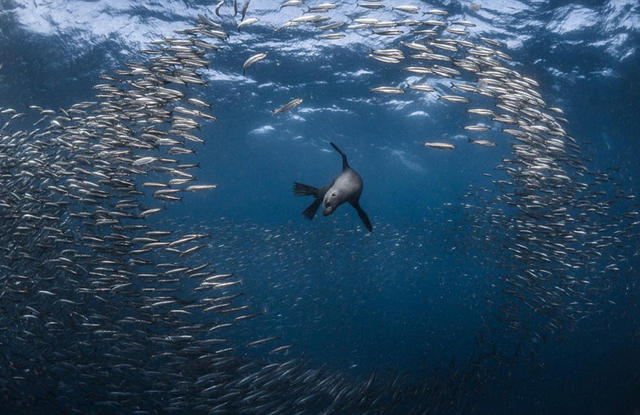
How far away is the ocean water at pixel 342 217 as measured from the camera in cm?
845

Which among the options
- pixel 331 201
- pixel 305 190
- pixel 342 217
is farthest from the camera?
pixel 342 217

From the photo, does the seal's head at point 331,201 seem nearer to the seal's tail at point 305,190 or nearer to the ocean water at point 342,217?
the seal's tail at point 305,190

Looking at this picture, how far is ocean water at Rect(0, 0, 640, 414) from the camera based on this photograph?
8.45m

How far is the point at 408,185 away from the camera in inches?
1745

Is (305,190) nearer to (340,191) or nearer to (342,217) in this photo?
(340,191)

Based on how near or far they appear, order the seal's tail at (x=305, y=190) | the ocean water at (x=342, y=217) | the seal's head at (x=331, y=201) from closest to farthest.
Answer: the seal's head at (x=331, y=201) → the seal's tail at (x=305, y=190) → the ocean water at (x=342, y=217)

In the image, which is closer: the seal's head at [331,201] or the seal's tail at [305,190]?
the seal's head at [331,201]

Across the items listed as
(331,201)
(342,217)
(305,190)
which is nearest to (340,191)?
(331,201)

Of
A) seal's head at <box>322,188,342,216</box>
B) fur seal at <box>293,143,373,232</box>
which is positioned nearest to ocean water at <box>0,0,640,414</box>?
fur seal at <box>293,143,373,232</box>

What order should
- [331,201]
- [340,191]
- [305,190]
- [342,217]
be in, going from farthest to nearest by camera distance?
[342,217], [305,190], [340,191], [331,201]

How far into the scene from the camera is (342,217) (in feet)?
95.3

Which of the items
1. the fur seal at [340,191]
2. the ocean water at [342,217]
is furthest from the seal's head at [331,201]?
the ocean water at [342,217]

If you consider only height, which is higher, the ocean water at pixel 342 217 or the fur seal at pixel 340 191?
the fur seal at pixel 340 191

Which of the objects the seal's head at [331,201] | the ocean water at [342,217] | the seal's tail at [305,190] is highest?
the seal's head at [331,201]
